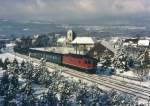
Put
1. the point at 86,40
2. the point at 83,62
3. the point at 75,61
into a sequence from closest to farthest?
1. the point at 83,62
2. the point at 75,61
3. the point at 86,40

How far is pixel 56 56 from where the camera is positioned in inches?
3669

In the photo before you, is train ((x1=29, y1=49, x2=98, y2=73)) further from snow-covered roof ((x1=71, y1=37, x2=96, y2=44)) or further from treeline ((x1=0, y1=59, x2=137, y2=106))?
snow-covered roof ((x1=71, y1=37, x2=96, y2=44))

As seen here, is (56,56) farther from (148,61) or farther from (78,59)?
(148,61)

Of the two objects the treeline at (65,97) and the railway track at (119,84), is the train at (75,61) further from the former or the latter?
the treeline at (65,97)

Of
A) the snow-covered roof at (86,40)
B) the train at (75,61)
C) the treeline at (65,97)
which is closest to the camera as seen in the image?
the treeline at (65,97)

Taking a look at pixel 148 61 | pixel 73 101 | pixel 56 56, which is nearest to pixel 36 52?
pixel 56 56

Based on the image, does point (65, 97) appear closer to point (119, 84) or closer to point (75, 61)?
point (119, 84)

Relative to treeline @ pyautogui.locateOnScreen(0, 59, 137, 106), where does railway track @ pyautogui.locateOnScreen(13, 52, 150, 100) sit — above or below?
below

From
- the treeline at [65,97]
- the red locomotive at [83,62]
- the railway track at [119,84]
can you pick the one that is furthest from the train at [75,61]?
the treeline at [65,97]

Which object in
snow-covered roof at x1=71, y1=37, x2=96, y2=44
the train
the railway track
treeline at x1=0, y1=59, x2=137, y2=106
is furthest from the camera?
snow-covered roof at x1=71, y1=37, x2=96, y2=44

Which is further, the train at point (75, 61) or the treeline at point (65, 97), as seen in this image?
the train at point (75, 61)

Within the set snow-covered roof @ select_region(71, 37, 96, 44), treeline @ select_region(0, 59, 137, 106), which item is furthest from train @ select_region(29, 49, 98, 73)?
snow-covered roof @ select_region(71, 37, 96, 44)

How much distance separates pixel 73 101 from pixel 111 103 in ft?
24.3

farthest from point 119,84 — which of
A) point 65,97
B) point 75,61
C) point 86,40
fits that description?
point 86,40
